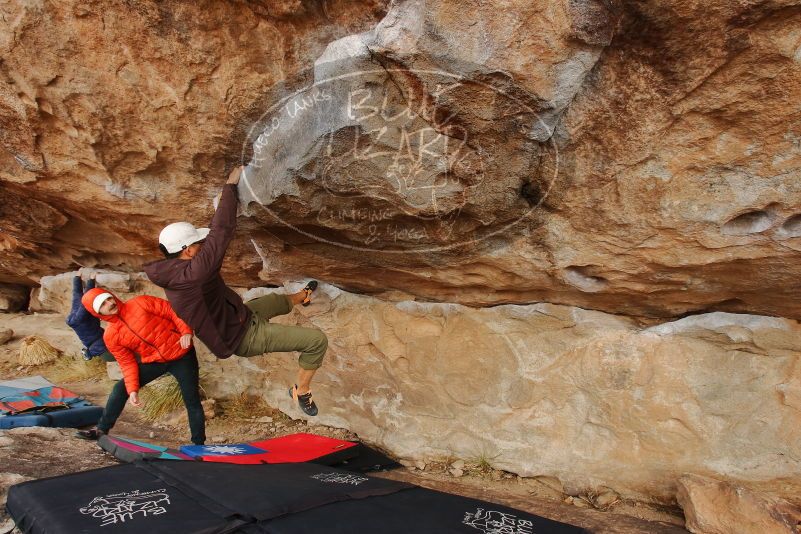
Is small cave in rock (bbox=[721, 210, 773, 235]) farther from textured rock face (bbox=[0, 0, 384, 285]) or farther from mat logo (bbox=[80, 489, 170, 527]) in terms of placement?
mat logo (bbox=[80, 489, 170, 527])

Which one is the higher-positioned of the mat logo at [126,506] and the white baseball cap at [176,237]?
the white baseball cap at [176,237]

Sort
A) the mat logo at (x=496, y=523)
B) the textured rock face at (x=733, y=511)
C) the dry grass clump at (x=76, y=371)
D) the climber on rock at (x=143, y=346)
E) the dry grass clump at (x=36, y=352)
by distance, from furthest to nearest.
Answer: the dry grass clump at (x=36, y=352)
the dry grass clump at (x=76, y=371)
the climber on rock at (x=143, y=346)
the textured rock face at (x=733, y=511)
the mat logo at (x=496, y=523)

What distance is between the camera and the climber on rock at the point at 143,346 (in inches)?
125

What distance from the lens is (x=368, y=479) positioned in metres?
2.88

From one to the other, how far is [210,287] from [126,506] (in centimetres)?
113

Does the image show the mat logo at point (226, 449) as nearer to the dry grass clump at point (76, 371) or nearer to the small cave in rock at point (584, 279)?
the small cave in rock at point (584, 279)

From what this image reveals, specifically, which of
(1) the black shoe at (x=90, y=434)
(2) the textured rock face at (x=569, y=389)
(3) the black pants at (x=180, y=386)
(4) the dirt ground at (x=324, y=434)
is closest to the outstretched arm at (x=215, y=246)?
(3) the black pants at (x=180, y=386)

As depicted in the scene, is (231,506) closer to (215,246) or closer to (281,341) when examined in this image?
(281,341)

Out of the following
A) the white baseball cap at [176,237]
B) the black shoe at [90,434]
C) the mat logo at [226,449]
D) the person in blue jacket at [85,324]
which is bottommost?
the black shoe at [90,434]

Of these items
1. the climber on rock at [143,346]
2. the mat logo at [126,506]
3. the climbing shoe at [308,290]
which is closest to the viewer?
the mat logo at [126,506]

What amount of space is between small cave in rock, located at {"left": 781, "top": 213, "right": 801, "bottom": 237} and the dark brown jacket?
2.67 meters

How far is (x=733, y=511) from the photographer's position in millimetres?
2676

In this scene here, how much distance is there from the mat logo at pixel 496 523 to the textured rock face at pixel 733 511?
1.04m

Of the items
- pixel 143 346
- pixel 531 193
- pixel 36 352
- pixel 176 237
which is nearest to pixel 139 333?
pixel 143 346
